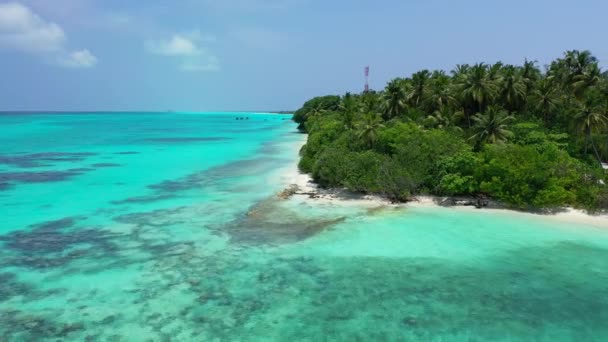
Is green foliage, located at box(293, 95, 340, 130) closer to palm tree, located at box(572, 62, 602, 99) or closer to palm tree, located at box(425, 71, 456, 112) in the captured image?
palm tree, located at box(425, 71, 456, 112)

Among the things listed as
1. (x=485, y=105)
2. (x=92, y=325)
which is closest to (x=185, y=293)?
(x=92, y=325)

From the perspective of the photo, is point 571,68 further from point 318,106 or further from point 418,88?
point 318,106

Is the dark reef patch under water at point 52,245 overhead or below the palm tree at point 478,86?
below

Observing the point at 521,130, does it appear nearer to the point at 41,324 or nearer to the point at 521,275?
the point at 521,275

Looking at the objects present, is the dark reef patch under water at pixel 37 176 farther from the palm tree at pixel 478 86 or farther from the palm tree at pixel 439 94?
the palm tree at pixel 478 86

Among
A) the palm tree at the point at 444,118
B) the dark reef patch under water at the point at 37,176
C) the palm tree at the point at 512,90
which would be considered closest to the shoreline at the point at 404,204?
the palm tree at the point at 444,118

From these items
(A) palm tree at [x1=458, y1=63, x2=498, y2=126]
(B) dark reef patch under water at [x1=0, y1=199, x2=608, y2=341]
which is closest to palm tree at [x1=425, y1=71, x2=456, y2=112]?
(A) palm tree at [x1=458, y1=63, x2=498, y2=126]

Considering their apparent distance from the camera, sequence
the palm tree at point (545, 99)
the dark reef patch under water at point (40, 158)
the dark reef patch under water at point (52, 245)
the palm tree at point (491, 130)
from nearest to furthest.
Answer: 1. the dark reef patch under water at point (52, 245)
2. the palm tree at point (491, 130)
3. the palm tree at point (545, 99)
4. the dark reef patch under water at point (40, 158)
